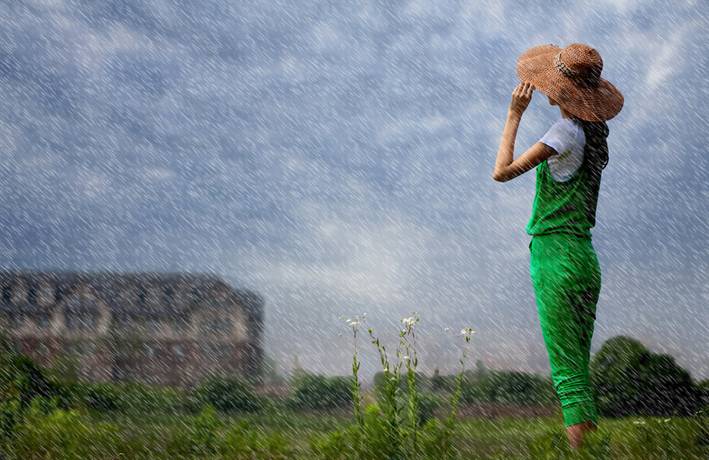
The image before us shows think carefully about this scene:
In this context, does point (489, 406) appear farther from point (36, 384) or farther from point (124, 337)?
point (124, 337)

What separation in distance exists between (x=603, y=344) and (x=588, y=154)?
267 inches

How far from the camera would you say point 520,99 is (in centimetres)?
398

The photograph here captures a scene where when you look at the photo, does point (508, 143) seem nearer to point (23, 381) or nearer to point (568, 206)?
point (568, 206)

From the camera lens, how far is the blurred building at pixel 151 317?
34.3m

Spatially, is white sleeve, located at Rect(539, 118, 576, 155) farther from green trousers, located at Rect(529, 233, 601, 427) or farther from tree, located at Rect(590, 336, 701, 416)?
tree, located at Rect(590, 336, 701, 416)

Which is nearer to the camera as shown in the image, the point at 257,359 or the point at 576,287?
the point at 576,287

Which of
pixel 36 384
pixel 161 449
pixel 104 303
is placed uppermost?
pixel 104 303

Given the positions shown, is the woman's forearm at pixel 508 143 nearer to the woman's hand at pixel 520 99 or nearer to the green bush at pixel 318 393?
the woman's hand at pixel 520 99

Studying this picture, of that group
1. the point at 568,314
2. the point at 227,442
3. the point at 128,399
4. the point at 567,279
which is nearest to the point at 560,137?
the point at 567,279

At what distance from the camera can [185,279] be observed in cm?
3972

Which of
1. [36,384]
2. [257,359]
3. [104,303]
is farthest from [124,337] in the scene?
[36,384]

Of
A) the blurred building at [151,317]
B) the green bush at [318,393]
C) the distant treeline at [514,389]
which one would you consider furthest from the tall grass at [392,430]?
the blurred building at [151,317]

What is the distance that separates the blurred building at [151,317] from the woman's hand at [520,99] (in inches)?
1152

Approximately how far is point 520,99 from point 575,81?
0.38 meters
